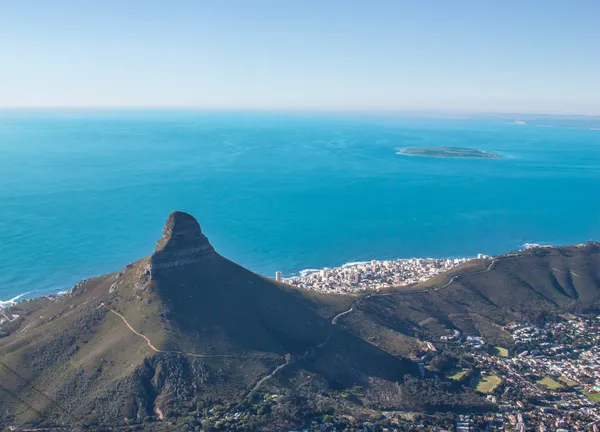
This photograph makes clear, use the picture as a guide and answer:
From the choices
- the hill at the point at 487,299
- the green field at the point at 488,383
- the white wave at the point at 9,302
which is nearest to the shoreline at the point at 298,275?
the white wave at the point at 9,302

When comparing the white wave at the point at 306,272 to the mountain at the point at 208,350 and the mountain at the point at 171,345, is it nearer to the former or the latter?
the mountain at the point at 208,350

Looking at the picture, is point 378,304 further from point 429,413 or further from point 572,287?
point 572,287

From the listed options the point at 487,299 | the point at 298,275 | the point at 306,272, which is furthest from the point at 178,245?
the point at 487,299

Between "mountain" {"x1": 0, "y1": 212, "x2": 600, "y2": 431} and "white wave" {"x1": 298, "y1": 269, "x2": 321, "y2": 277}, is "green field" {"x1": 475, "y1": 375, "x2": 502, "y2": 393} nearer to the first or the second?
"mountain" {"x1": 0, "y1": 212, "x2": 600, "y2": 431}

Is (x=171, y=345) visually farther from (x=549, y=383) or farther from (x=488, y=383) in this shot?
(x=549, y=383)

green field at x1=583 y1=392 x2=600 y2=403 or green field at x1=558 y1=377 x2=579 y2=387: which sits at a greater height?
green field at x1=583 y1=392 x2=600 y2=403

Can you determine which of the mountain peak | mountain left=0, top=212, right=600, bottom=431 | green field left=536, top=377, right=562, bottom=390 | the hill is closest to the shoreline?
mountain left=0, top=212, right=600, bottom=431
